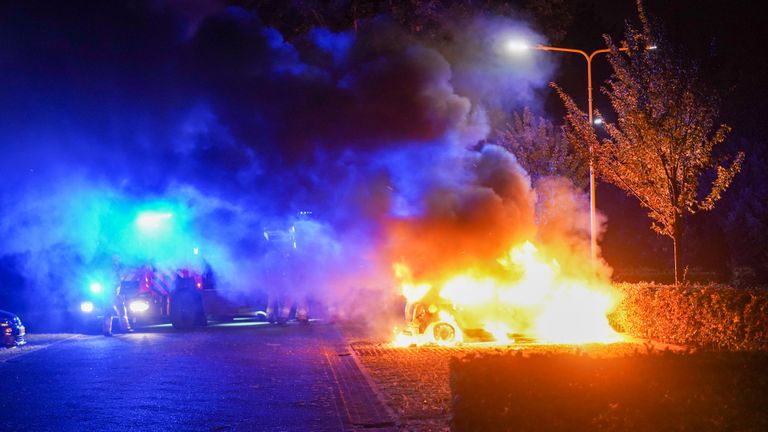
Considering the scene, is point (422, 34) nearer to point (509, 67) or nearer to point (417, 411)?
point (509, 67)

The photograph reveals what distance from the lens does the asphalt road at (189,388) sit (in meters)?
9.10

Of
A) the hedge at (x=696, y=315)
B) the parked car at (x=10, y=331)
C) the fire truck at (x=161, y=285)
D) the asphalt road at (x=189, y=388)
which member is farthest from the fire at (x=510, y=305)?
the parked car at (x=10, y=331)

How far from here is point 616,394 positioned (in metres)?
6.66

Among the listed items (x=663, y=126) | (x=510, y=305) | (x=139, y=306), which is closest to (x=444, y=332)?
(x=510, y=305)

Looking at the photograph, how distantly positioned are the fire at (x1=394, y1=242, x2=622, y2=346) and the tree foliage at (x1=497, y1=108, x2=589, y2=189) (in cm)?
866

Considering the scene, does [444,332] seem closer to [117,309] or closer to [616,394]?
[616,394]

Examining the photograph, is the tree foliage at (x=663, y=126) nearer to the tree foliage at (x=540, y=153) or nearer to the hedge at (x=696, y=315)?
the hedge at (x=696, y=315)

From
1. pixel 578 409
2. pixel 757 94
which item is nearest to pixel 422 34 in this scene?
pixel 757 94

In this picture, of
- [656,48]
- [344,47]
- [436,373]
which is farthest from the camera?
[344,47]

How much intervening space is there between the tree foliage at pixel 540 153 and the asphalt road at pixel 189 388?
1157 cm

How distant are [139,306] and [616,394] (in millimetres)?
17981

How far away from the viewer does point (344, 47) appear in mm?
19016

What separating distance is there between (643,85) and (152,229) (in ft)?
48.1

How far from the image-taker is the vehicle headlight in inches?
871
